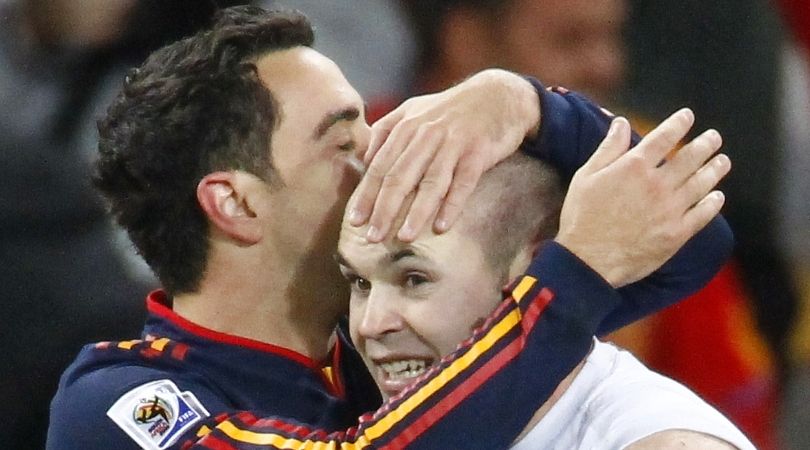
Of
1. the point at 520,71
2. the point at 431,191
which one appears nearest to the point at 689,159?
the point at 431,191

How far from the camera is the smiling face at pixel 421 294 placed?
128 cm

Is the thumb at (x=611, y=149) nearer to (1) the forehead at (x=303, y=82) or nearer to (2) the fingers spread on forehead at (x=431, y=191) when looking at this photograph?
(2) the fingers spread on forehead at (x=431, y=191)

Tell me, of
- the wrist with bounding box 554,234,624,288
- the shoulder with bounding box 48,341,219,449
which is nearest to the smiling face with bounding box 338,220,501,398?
the wrist with bounding box 554,234,624,288

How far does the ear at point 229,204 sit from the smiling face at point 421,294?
9.9 inches

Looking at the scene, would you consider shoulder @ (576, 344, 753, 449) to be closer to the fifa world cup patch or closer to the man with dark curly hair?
the man with dark curly hair

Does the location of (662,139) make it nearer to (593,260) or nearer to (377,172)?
(593,260)

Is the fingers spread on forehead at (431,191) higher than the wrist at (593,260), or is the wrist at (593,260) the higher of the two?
the fingers spread on forehead at (431,191)

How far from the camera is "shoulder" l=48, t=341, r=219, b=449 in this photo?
1.39 metres

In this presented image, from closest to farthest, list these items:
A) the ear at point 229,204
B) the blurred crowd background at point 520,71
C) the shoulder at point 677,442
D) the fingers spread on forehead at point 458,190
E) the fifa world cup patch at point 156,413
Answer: the shoulder at point 677,442 < the fingers spread on forehead at point 458,190 < the fifa world cup patch at point 156,413 < the ear at point 229,204 < the blurred crowd background at point 520,71

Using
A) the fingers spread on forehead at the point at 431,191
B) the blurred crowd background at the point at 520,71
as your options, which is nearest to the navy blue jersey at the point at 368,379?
the fingers spread on forehead at the point at 431,191

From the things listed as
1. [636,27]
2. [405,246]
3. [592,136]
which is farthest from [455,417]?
[636,27]

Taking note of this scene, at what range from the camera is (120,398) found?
1.41 meters

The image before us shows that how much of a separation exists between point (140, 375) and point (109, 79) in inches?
34.9

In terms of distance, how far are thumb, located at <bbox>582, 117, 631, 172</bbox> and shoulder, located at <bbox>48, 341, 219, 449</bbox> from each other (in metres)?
0.47
